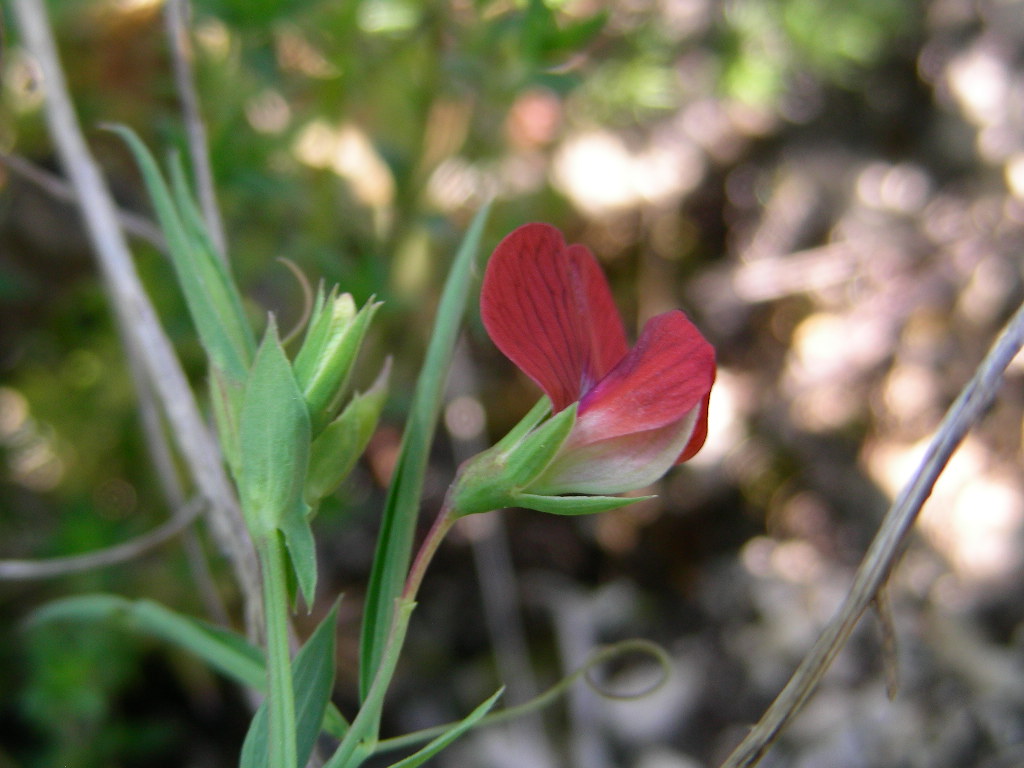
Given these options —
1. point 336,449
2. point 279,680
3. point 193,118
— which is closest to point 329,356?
point 336,449

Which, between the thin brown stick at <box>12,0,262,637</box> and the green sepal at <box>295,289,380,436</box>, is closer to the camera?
the green sepal at <box>295,289,380,436</box>

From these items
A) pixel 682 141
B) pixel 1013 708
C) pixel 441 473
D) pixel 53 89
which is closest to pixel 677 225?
pixel 682 141

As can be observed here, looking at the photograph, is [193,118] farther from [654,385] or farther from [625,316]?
[625,316]

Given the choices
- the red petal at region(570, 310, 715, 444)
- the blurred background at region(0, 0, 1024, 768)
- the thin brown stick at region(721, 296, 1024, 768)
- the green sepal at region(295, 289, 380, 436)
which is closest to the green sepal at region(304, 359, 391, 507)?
the green sepal at region(295, 289, 380, 436)

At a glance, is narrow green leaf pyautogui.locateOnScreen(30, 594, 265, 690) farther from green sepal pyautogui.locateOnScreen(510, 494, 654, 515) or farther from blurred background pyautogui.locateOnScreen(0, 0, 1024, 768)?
blurred background pyautogui.locateOnScreen(0, 0, 1024, 768)

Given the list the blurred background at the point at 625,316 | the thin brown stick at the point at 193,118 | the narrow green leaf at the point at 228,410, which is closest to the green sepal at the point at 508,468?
the narrow green leaf at the point at 228,410

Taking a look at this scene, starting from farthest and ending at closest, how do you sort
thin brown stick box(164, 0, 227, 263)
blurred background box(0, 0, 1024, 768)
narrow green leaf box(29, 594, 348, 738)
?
blurred background box(0, 0, 1024, 768) < thin brown stick box(164, 0, 227, 263) < narrow green leaf box(29, 594, 348, 738)
